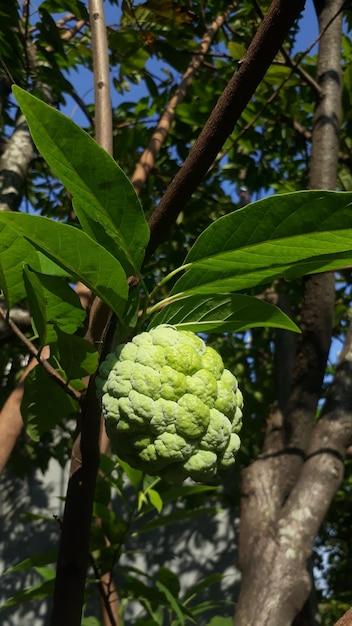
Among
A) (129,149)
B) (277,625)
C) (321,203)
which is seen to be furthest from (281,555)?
(129,149)

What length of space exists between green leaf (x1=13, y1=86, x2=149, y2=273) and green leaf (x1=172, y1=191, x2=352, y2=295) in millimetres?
89

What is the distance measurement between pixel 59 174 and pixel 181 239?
2657 mm

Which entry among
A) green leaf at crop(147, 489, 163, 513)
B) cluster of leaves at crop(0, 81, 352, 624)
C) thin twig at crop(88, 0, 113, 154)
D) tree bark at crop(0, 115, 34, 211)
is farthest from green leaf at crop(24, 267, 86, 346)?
tree bark at crop(0, 115, 34, 211)

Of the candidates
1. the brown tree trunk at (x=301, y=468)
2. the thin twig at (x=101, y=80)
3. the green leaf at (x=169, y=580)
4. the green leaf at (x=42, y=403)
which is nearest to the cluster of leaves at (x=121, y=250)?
→ the green leaf at (x=42, y=403)

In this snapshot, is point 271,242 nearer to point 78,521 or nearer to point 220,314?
point 220,314

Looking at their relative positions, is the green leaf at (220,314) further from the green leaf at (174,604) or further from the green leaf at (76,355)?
the green leaf at (174,604)

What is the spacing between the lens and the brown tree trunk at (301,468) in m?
1.69

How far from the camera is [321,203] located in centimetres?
72

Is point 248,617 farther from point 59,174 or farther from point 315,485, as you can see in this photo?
point 59,174

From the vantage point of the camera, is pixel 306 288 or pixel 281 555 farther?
pixel 306 288

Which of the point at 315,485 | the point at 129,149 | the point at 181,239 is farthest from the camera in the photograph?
the point at 181,239

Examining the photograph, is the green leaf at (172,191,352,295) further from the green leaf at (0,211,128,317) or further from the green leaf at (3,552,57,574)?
the green leaf at (3,552,57,574)

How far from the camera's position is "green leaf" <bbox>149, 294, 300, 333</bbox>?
890 mm

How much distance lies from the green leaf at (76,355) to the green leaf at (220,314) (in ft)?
0.36
